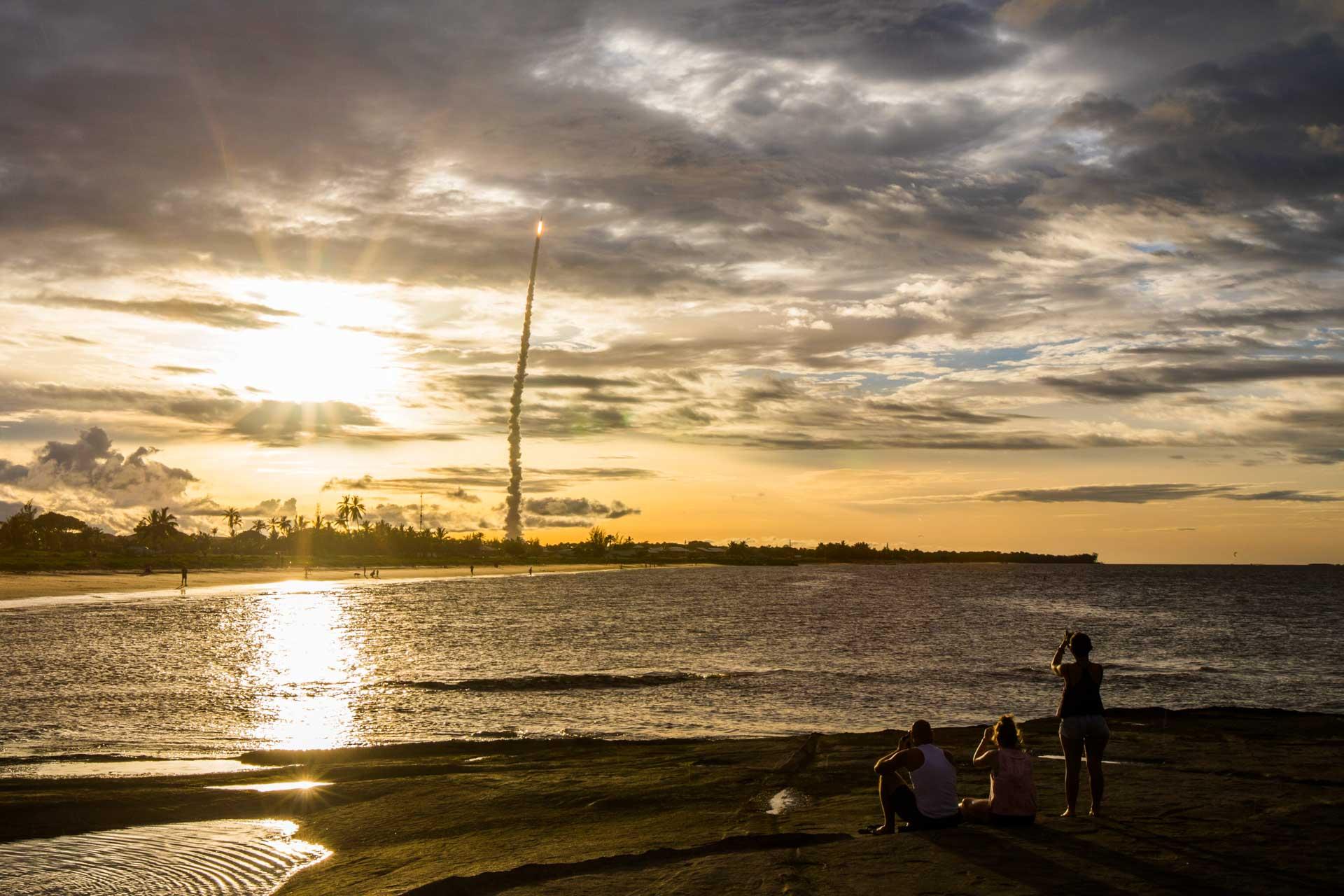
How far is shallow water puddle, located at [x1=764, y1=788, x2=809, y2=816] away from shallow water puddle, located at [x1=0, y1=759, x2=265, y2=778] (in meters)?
10.9

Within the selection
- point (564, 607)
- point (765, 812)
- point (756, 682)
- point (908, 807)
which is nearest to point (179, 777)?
point (765, 812)

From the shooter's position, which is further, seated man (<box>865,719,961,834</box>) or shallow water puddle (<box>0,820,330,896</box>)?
shallow water puddle (<box>0,820,330,896</box>)

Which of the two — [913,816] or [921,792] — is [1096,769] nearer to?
[921,792]

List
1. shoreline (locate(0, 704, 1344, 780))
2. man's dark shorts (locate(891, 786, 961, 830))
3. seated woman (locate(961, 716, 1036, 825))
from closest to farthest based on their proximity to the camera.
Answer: seated woman (locate(961, 716, 1036, 825))
man's dark shorts (locate(891, 786, 961, 830))
shoreline (locate(0, 704, 1344, 780))

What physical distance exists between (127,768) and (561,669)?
25466mm

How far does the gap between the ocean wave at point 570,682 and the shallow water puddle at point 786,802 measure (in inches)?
884

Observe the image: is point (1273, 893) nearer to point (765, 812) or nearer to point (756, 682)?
point (765, 812)

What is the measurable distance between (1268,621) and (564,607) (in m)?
64.6

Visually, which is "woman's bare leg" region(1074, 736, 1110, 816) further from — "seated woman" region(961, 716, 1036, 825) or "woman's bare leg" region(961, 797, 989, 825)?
"woman's bare leg" region(961, 797, 989, 825)

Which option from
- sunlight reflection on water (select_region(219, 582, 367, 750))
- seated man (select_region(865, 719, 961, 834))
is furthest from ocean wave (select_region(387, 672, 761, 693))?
seated man (select_region(865, 719, 961, 834))

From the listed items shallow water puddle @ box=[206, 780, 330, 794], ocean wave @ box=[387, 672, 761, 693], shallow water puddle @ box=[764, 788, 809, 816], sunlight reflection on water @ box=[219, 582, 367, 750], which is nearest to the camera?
shallow water puddle @ box=[764, 788, 809, 816]

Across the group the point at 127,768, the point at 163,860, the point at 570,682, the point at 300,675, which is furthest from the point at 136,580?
the point at 163,860

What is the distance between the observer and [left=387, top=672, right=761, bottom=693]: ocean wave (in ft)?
127

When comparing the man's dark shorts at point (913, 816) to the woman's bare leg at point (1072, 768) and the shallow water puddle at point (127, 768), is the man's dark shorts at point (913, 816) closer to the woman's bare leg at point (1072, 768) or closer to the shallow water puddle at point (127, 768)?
the woman's bare leg at point (1072, 768)
